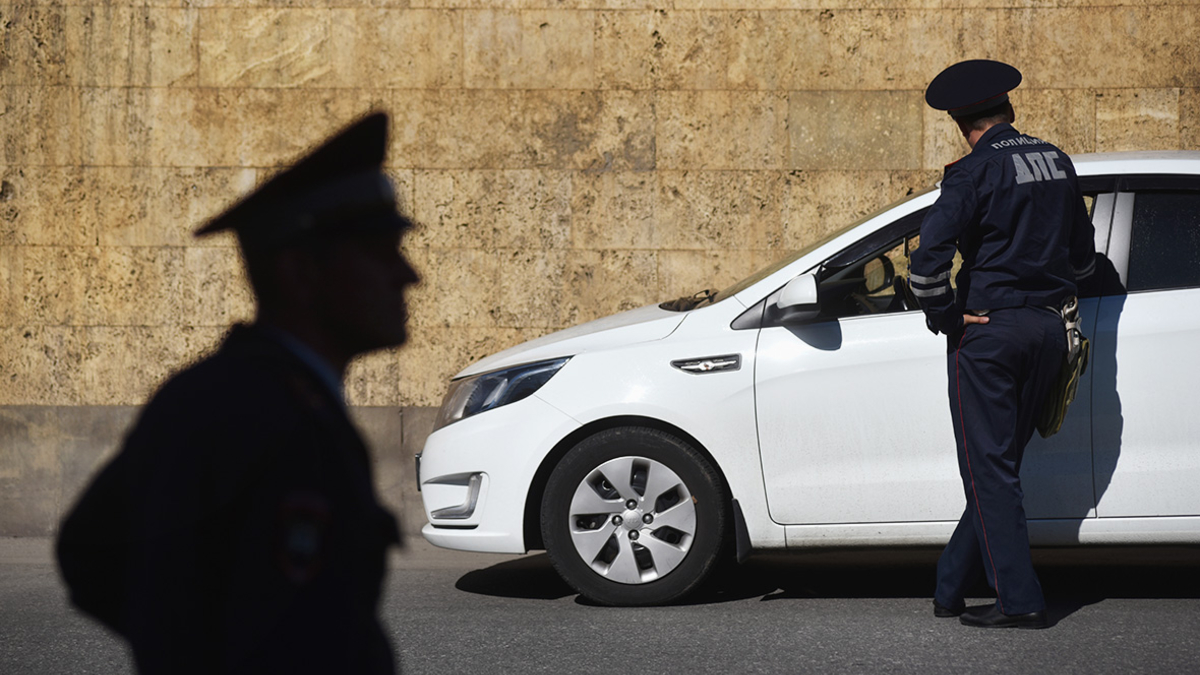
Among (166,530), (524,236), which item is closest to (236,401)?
(166,530)

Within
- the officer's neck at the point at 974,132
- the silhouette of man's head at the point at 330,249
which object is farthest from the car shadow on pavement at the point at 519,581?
the silhouette of man's head at the point at 330,249

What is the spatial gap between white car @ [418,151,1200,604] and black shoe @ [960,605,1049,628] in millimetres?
423

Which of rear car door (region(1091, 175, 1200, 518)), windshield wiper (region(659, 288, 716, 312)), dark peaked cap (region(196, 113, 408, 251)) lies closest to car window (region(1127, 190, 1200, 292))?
rear car door (region(1091, 175, 1200, 518))

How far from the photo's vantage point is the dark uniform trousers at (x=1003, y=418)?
4379mm

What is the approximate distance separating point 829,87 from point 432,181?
2.54 m

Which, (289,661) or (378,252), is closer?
(289,661)

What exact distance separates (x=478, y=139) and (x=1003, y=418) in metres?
4.39

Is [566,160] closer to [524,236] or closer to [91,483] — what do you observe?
[524,236]

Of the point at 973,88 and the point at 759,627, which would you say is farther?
the point at 759,627

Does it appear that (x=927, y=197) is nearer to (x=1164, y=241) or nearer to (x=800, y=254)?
(x=800, y=254)

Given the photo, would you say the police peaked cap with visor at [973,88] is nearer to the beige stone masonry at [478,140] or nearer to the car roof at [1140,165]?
the car roof at [1140,165]

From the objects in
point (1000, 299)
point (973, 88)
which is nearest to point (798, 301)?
point (1000, 299)

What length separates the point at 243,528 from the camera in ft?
3.78

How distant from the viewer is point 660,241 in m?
7.91
